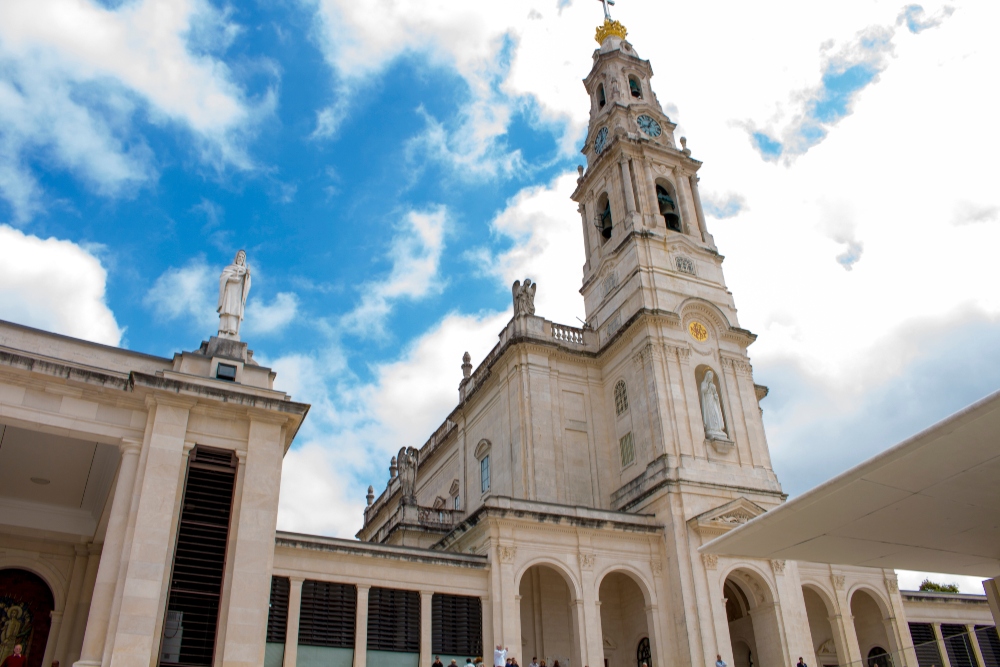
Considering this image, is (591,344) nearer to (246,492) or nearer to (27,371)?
(246,492)

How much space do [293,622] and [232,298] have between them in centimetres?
940

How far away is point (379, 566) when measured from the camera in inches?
947

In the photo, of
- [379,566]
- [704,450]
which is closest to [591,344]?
[704,450]

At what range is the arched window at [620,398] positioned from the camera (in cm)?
3335

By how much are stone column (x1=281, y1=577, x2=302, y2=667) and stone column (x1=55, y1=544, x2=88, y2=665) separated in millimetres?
5309

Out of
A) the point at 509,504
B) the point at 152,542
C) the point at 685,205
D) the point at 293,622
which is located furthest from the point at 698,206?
the point at 152,542

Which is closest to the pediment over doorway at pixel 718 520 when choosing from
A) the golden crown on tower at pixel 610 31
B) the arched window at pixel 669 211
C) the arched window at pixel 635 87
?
the arched window at pixel 669 211

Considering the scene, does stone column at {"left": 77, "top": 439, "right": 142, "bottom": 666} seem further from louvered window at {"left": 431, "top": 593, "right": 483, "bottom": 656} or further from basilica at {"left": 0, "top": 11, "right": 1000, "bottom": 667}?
louvered window at {"left": 431, "top": 593, "right": 483, "bottom": 656}

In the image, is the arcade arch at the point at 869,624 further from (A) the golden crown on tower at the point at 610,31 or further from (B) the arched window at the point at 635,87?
(A) the golden crown on tower at the point at 610,31

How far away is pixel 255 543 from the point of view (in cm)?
1623

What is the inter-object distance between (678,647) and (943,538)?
1335 centimetres

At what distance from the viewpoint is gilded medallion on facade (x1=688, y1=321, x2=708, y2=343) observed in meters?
33.5

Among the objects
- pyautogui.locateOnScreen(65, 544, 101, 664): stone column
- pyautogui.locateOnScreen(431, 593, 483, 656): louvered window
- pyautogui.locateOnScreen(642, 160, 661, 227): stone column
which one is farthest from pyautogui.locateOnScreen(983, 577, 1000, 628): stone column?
pyautogui.locateOnScreen(642, 160, 661, 227): stone column

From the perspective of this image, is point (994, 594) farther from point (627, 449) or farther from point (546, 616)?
point (627, 449)
